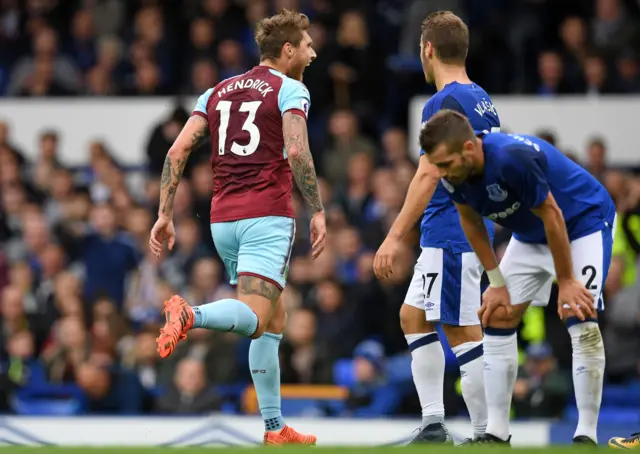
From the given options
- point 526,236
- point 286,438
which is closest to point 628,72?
point 526,236

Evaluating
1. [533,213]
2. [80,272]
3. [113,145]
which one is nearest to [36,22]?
[113,145]

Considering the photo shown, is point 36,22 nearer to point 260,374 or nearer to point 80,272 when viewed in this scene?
point 80,272

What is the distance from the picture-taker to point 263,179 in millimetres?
8188

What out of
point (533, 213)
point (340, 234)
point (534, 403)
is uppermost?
point (533, 213)

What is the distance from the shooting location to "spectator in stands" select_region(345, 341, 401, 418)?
40.3ft

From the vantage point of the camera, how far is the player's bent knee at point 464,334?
8.20m

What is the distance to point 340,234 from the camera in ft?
46.2

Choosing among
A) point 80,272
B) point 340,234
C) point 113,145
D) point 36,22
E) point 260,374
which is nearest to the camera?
point 260,374

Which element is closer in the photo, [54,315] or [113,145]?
[54,315]

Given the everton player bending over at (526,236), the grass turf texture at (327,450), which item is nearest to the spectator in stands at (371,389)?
the everton player bending over at (526,236)

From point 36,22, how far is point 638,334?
9676 millimetres

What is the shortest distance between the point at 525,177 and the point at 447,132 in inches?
19.0

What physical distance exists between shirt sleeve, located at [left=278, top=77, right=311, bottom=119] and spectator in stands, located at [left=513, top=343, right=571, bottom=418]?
4.81 meters

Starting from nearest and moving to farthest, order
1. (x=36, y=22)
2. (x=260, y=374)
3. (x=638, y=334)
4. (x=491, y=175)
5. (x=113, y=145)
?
(x=491, y=175), (x=260, y=374), (x=638, y=334), (x=113, y=145), (x=36, y=22)
